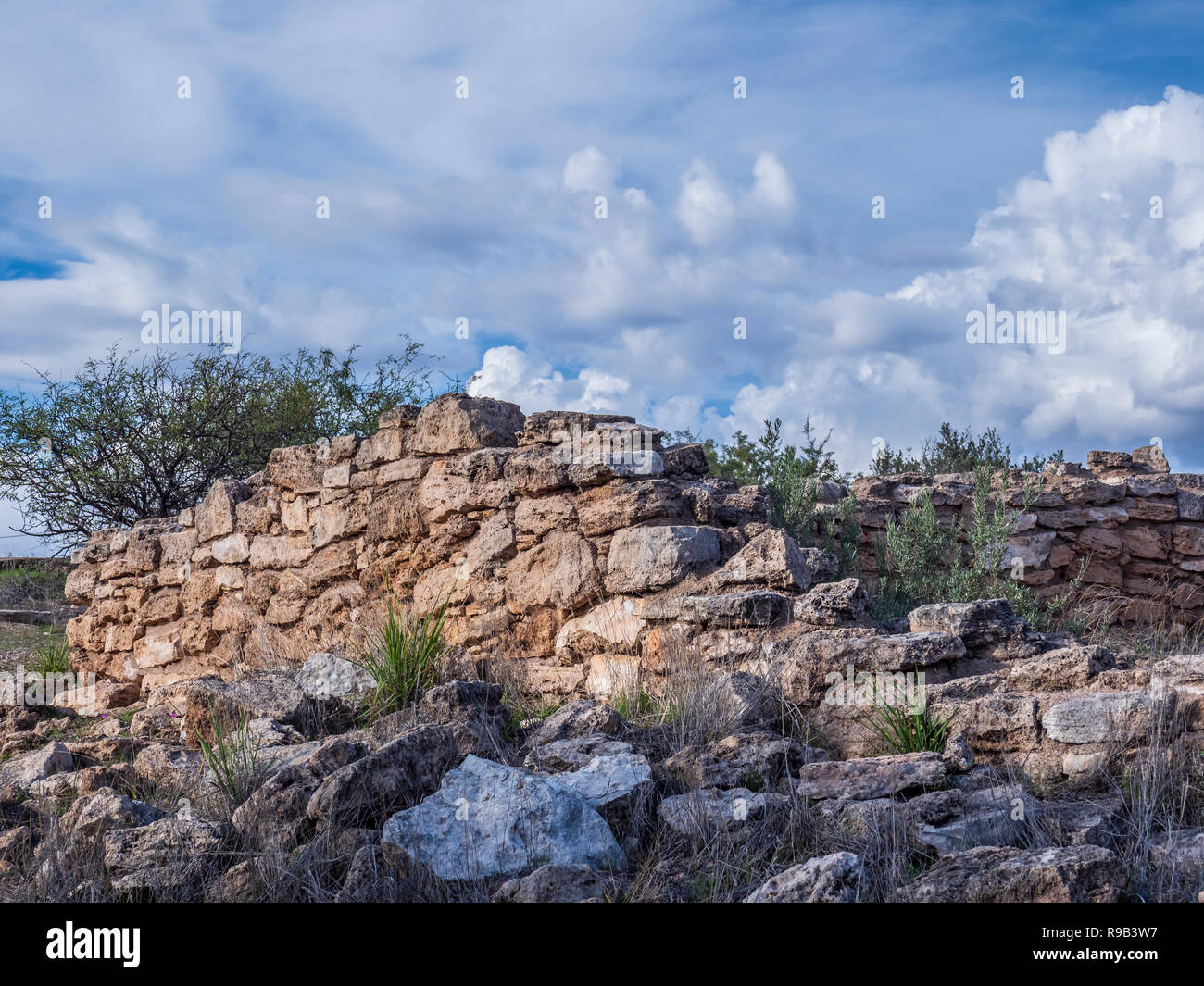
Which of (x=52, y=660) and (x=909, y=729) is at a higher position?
(x=909, y=729)

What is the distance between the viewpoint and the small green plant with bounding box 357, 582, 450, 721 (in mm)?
5703

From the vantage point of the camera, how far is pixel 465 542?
7371 millimetres

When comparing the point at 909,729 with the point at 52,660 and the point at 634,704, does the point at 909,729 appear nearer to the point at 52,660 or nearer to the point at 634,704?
the point at 634,704

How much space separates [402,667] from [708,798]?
2.37 metres

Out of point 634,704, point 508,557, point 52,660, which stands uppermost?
point 508,557

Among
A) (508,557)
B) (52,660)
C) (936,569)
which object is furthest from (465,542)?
(52,660)

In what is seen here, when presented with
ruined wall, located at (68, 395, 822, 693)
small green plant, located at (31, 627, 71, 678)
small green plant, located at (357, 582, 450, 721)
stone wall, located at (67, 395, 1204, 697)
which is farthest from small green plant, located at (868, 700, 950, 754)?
small green plant, located at (31, 627, 71, 678)

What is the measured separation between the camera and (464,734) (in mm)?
4660

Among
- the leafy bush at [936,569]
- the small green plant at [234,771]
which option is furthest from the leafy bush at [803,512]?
the small green plant at [234,771]

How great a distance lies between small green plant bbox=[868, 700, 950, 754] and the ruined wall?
58.2 inches

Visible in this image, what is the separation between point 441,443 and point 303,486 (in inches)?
67.3

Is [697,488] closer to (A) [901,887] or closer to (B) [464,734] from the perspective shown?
(B) [464,734]
